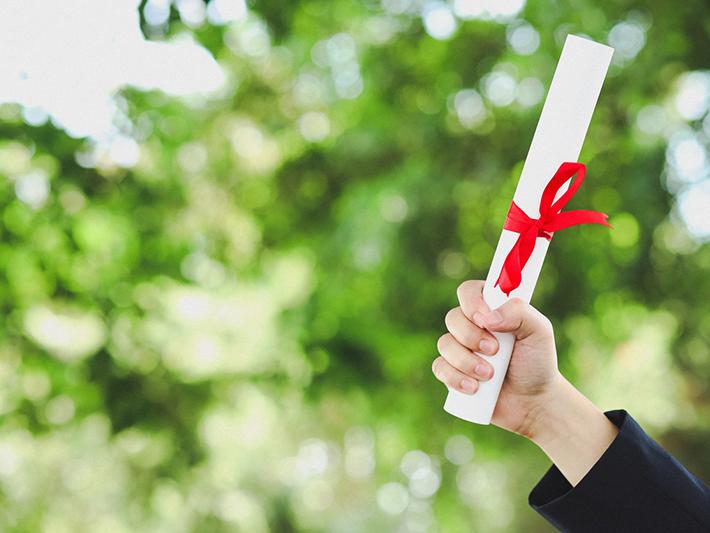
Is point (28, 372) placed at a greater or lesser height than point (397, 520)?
greater

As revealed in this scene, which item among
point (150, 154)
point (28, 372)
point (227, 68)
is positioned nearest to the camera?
point (28, 372)

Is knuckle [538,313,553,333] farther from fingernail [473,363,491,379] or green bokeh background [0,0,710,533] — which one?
green bokeh background [0,0,710,533]

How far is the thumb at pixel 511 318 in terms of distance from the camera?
1.33 m

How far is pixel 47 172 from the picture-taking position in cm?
304

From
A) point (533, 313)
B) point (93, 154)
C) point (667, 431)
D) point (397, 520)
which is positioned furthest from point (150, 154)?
point (397, 520)

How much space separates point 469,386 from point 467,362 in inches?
1.4

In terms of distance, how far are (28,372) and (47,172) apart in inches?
31.3

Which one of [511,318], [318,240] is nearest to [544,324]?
[511,318]

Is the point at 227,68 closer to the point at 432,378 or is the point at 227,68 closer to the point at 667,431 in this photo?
the point at 432,378

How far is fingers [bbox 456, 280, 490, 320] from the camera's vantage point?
1372 mm

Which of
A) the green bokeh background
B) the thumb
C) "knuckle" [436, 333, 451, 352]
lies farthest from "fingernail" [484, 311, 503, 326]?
the green bokeh background

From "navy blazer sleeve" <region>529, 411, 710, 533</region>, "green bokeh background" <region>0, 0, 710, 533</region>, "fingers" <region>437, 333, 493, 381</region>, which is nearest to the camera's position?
"navy blazer sleeve" <region>529, 411, 710, 533</region>

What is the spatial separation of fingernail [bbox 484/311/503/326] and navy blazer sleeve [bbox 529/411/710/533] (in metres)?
0.24

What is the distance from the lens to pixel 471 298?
139 cm
